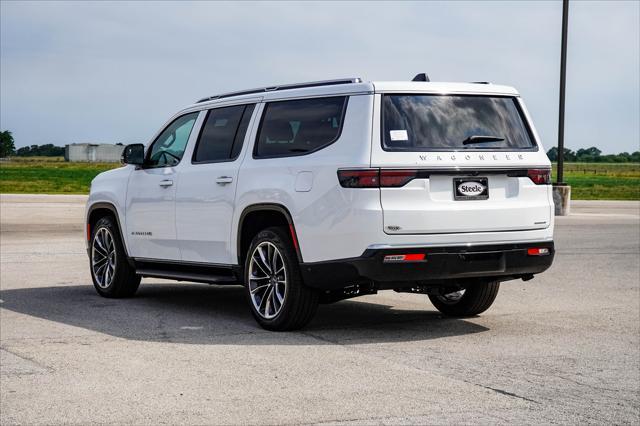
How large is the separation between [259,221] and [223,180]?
0.58m

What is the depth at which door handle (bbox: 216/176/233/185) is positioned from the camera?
9.63 meters

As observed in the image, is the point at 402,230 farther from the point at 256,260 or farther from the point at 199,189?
the point at 199,189

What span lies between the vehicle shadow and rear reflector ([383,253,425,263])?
821 mm

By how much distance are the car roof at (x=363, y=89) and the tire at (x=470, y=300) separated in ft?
6.03

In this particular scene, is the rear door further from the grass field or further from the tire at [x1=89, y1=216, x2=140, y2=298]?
the grass field

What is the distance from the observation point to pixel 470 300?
995 centimetres

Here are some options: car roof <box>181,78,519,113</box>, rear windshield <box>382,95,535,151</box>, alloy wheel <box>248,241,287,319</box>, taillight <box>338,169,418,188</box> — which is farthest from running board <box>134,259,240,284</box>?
rear windshield <box>382,95,535,151</box>

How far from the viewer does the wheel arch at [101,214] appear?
11445 millimetres

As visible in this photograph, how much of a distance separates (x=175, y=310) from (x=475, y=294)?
3.06 metres

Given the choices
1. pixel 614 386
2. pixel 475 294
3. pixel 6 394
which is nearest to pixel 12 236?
pixel 475 294

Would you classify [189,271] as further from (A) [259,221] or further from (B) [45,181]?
(B) [45,181]

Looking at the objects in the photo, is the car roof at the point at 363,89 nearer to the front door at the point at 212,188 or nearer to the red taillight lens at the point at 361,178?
the front door at the point at 212,188

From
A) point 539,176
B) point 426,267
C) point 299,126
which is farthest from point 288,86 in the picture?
point 539,176

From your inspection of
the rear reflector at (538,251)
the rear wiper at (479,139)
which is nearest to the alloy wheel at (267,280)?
the rear wiper at (479,139)
